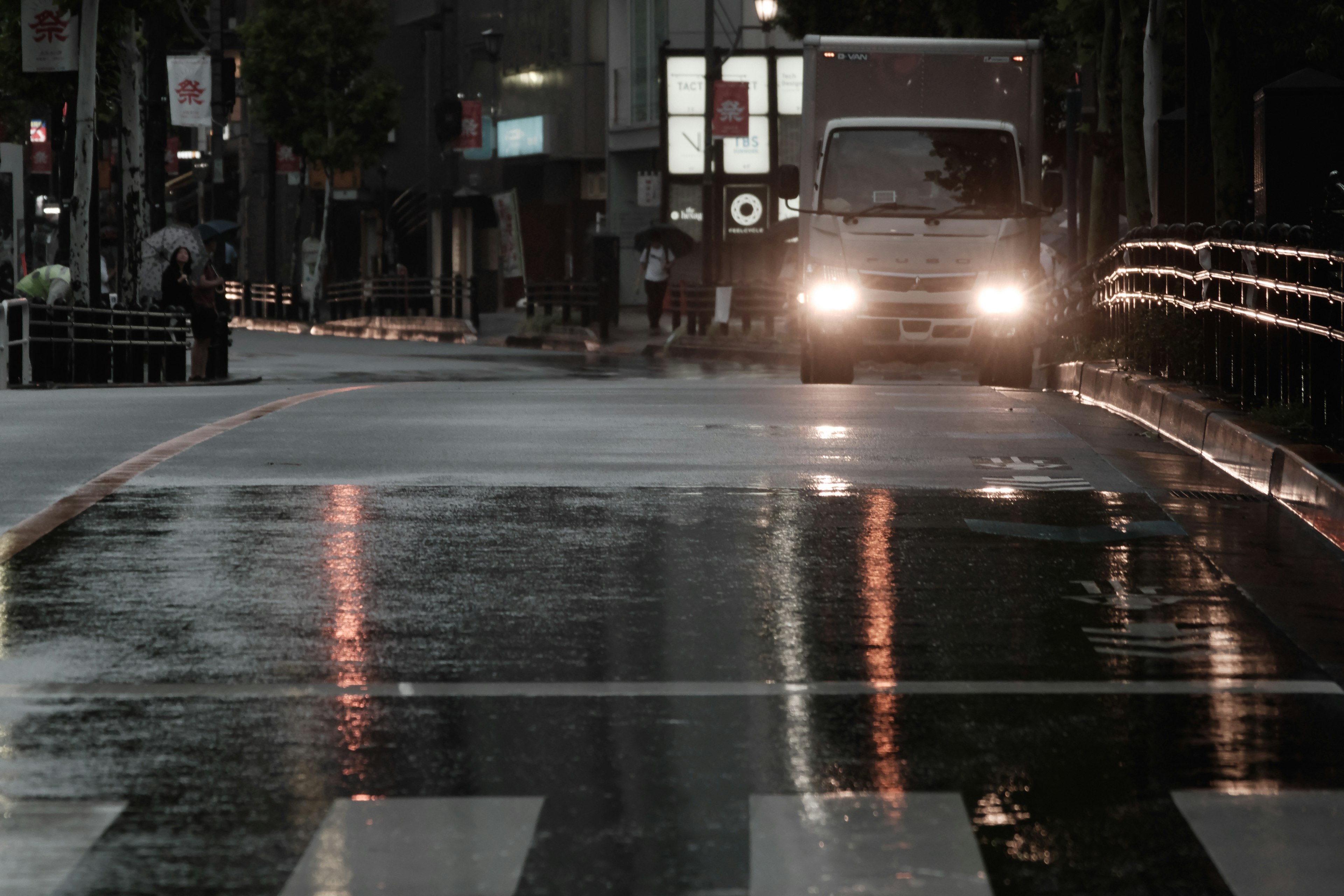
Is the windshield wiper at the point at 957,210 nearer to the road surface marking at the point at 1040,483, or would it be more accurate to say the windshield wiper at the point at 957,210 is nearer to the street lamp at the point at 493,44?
the road surface marking at the point at 1040,483

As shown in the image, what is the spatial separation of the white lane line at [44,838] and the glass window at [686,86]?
47.1m

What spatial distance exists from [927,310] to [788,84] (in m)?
33.6

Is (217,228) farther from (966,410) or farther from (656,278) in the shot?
(966,410)

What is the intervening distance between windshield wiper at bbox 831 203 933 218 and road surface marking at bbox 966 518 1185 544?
11437mm

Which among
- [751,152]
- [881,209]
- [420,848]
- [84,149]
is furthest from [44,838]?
[751,152]

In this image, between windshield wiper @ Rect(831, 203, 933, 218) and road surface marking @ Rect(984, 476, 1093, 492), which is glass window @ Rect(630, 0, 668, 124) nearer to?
windshield wiper @ Rect(831, 203, 933, 218)

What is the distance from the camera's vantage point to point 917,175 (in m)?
20.5

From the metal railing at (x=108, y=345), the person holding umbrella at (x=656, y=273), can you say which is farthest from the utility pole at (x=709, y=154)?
the metal railing at (x=108, y=345)

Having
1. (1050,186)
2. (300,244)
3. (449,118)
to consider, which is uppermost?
(449,118)

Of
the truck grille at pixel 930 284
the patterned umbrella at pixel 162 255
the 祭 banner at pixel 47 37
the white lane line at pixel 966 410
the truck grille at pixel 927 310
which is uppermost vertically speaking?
the 祭 banner at pixel 47 37

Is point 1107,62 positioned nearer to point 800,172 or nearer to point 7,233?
point 800,172

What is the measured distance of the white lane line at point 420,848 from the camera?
13.6ft

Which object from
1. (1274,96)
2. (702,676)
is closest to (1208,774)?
(702,676)

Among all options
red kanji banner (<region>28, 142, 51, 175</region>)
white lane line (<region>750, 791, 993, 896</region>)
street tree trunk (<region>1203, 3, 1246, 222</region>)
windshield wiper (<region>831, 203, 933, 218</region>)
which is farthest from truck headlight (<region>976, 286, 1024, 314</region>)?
red kanji banner (<region>28, 142, 51, 175</region>)
